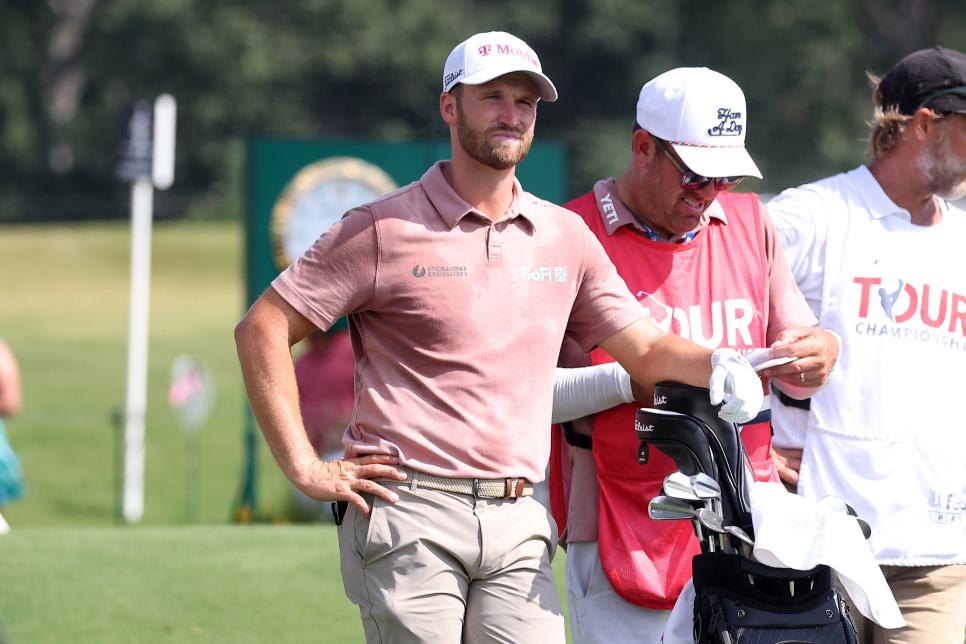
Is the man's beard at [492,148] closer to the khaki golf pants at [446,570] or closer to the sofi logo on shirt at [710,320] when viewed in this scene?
the sofi logo on shirt at [710,320]

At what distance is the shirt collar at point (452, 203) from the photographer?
379 centimetres

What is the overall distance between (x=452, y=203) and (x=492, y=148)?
0.16 meters

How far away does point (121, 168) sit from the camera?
17.4 m

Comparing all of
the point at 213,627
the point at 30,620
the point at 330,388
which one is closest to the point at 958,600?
the point at 213,627

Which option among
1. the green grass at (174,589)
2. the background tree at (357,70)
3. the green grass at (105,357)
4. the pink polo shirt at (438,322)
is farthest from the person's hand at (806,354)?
the background tree at (357,70)

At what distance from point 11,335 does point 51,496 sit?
671 inches

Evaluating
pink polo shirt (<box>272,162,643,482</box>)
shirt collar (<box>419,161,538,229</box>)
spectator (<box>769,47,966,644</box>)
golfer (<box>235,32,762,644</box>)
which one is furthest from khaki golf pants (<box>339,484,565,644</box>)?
spectator (<box>769,47,966,644</box>)

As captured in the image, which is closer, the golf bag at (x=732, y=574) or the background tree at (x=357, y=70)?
the golf bag at (x=732, y=574)

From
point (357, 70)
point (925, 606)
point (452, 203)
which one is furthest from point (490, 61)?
point (357, 70)

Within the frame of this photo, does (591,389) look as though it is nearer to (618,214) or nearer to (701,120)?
(618,214)

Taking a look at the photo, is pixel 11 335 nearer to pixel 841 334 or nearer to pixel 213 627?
pixel 213 627

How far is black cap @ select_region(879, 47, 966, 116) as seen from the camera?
451cm

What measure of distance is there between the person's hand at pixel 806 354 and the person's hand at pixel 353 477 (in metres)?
0.99

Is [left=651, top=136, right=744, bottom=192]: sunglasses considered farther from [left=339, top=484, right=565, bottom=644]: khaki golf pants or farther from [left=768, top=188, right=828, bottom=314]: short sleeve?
[left=339, top=484, right=565, bottom=644]: khaki golf pants
